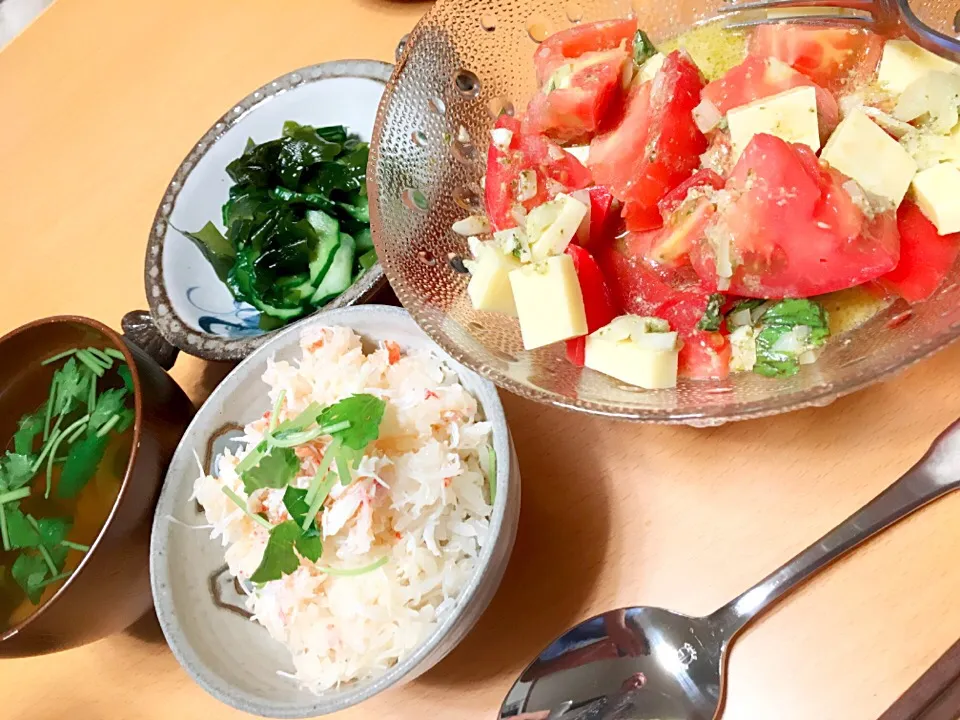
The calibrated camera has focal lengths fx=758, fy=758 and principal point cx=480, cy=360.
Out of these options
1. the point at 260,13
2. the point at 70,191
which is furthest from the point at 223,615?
the point at 260,13

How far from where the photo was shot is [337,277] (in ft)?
4.00

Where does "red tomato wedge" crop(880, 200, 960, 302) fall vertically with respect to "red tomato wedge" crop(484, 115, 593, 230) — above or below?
below

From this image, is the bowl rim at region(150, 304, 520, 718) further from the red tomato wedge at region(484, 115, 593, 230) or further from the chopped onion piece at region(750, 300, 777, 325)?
the chopped onion piece at region(750, 300, 777, 325)

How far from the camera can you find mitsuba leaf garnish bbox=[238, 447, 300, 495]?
970mm

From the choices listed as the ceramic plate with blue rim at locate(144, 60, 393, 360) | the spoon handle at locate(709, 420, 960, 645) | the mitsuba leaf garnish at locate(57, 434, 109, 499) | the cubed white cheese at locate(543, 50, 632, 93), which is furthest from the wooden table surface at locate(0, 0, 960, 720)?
the cubed white cheese at locate(543, 50, 632, 93)

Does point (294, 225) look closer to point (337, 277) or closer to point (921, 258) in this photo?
point (337, 277)

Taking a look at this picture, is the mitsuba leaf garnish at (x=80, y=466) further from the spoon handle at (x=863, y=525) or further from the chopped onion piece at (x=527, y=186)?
the spoon handle at (x=863, y=525)

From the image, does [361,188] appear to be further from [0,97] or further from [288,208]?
[0,97]

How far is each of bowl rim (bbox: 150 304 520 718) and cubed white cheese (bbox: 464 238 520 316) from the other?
88 millimetres

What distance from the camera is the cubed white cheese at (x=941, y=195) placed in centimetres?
79

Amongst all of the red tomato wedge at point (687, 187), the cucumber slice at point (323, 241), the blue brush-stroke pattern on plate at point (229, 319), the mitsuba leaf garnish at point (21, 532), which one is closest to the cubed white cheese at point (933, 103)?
the red tomato wedge at point (687, 187)

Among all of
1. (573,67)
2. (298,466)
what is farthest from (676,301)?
(298,466)

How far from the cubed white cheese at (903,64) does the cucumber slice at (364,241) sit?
0.77m

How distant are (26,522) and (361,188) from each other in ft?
2.36
